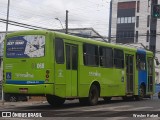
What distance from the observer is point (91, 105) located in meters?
20.5

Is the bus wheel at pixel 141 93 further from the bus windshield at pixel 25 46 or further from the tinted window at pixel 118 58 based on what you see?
the bus windshield at pixel 25 46

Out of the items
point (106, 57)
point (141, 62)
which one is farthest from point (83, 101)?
point (141, 62)

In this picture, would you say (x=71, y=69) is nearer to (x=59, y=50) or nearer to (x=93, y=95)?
(x=59, y=50)

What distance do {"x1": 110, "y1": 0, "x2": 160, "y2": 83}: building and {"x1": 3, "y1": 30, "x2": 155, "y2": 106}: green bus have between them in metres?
69.0

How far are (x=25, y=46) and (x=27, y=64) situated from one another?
2.58 feet

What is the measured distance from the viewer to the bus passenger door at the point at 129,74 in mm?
24500

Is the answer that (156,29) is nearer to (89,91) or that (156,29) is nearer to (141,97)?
(141,97)

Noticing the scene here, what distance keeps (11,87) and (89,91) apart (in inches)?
153

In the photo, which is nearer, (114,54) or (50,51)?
(50,51)

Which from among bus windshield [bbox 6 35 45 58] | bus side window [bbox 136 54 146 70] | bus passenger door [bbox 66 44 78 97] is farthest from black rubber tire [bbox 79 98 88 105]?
bus side window [bbox 136 54 146 70]

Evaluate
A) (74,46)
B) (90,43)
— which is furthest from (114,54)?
(74,46)

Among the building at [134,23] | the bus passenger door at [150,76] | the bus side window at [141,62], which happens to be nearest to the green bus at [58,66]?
the bus side window at [141,62]

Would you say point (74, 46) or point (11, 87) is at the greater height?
point (74, 46)

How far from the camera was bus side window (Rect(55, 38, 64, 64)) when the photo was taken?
18.3 metres
